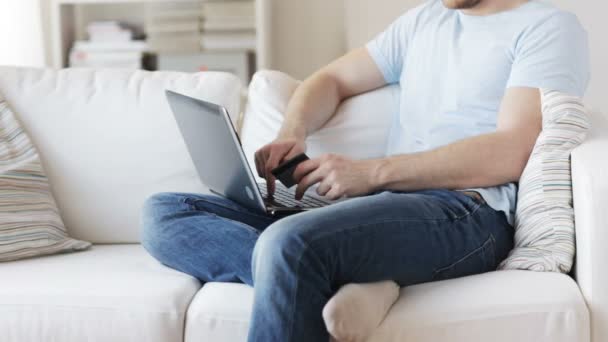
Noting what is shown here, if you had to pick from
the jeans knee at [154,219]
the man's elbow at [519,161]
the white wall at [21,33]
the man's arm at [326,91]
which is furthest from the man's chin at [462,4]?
the white wall at [21,33]

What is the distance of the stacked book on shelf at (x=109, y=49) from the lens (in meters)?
3.61

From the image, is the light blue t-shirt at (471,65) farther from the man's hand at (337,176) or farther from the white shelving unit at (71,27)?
the white shelving unit at (71,27)

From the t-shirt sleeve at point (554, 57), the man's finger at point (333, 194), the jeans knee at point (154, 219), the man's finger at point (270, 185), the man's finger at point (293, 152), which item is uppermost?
the t-shirt sleeve at point (554, 57)

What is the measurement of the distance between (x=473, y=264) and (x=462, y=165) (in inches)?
8.4

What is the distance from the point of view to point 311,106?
1.99 metres

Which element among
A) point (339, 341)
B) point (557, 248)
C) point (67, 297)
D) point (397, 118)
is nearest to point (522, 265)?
point (557, 248)

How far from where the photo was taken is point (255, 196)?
1.61 m

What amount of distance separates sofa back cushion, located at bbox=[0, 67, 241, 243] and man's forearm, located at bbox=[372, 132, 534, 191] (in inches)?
21.7

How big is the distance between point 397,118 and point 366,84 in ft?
0.40

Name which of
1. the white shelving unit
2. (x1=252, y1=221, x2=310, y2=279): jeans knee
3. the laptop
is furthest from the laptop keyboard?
the white shelving unit

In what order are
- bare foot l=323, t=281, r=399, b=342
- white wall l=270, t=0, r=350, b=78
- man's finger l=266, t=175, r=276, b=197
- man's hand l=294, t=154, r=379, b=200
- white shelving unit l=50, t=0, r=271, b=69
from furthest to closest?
white wall l=270, t=0, r=350, b=78
white shelving unit l=50, t=0, r=271, b=69
man's finger l=266, t=175, r=276, b=197
man's hand l=294, t=154, r=379, b=200
bare foot l=323, t=281, r=399, b=342

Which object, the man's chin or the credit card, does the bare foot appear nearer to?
the credit card

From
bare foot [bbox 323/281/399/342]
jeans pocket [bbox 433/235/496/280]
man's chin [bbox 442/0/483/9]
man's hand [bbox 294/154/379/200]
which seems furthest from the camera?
man's chin [bbox 442/0/483/9]

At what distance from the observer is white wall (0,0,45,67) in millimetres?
3664
